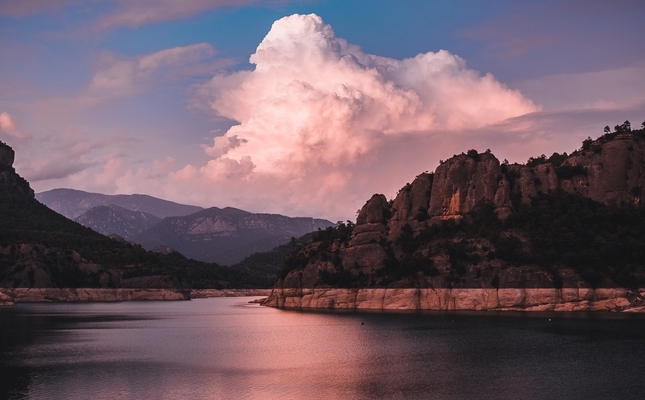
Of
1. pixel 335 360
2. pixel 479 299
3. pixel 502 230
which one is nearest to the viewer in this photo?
pixel 335 360

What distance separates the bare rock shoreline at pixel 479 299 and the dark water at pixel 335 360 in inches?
562

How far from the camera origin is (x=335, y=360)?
2643 inches

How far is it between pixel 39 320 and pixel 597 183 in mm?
115625

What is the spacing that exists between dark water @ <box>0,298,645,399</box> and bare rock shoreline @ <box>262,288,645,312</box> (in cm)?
1428

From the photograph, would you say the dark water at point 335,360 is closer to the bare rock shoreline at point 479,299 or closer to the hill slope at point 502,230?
the bare rock shoreline at point 479,299

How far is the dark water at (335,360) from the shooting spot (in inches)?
1975

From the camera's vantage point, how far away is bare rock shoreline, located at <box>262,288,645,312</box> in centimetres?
12231

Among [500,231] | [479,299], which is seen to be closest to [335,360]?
[479,299]

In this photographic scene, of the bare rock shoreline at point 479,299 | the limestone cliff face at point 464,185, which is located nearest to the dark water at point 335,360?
the bare rock shoreline at point 479,299

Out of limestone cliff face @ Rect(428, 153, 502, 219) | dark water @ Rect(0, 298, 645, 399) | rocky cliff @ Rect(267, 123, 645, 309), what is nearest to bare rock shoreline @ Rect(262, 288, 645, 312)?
rocky cliff @ Rect(267, 123, 645, 309)

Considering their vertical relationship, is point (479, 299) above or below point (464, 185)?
below

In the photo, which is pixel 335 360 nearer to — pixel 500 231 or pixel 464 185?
pixel 500 231

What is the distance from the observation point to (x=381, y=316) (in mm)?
125125

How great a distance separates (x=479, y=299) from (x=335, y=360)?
230 ft
